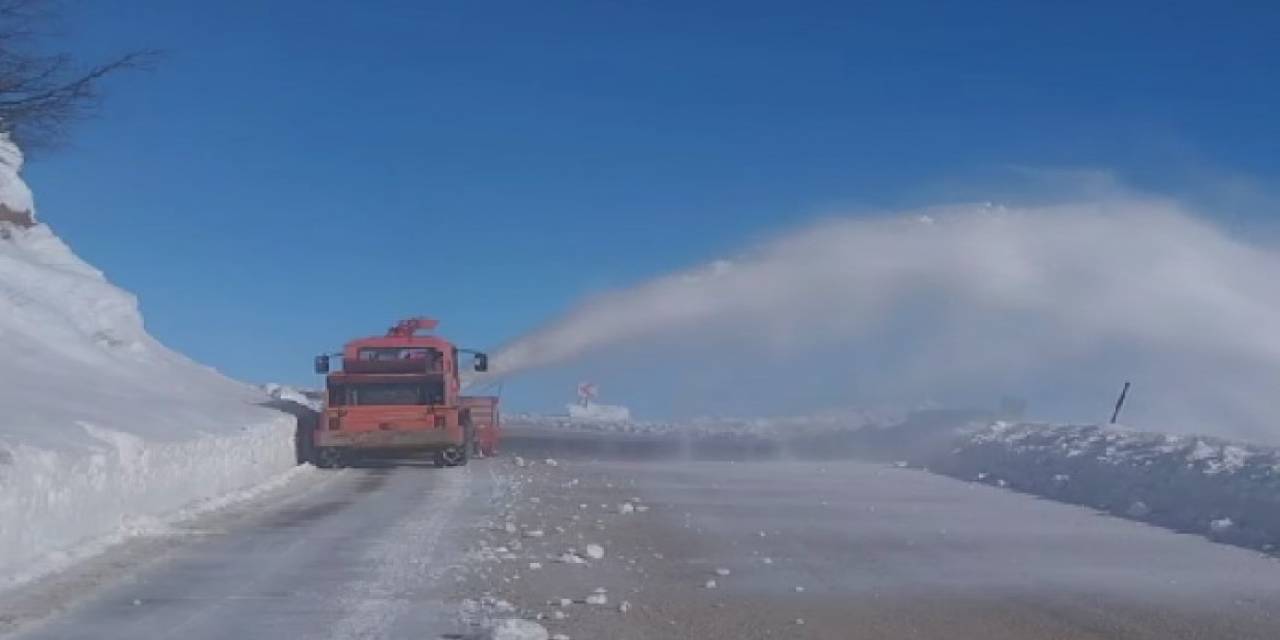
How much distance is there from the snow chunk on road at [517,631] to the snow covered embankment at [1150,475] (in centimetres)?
869

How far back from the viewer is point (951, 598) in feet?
38.8

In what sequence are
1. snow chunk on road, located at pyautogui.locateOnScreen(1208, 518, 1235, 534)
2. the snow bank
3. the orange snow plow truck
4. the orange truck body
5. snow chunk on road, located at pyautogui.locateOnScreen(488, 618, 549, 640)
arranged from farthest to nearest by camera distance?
1. the snow bank
2. the orange truck body
3. the orange snow plow truck
4. snow chunk on road, located at pyautogui.locateOnScreen(1208, 518, 1235, 534)
5. snow chunk on road, located at pyautogui.locateOnScreen(488, 618, 549, 640)

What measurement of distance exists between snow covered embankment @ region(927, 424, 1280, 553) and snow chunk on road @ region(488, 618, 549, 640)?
342 inches

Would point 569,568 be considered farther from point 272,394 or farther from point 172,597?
point 272,394

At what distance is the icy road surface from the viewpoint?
1040cm

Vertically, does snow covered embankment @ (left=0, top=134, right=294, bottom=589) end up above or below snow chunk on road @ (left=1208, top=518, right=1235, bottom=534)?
above

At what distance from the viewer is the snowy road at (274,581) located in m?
10.1

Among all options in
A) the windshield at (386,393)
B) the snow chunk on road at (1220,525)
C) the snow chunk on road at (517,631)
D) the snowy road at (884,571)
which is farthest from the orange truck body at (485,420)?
the snow chunk on road at (517,631)

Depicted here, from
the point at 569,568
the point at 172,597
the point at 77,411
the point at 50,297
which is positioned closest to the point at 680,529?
the point at 569,568

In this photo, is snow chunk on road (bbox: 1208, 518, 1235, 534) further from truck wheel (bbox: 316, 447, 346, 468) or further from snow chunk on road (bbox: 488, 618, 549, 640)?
truck wheel (bbox: 316, 447, 346, 468)

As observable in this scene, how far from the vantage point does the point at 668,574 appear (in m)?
13.2

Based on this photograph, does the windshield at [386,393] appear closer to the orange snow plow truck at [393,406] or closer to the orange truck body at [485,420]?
the orange snow plow truck at [393,406]

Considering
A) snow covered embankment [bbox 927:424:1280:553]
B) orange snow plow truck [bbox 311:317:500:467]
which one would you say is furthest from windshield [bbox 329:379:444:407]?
snow covered embankment [bbox 927:424:1280:553]

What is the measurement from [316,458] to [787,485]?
11.0 meters
